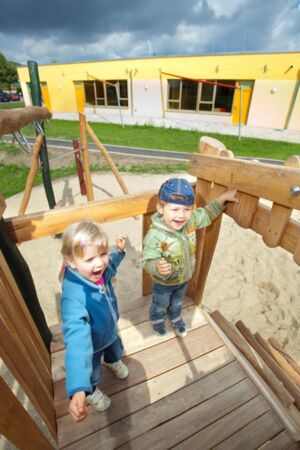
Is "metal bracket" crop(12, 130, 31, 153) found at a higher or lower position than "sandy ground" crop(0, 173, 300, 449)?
higher

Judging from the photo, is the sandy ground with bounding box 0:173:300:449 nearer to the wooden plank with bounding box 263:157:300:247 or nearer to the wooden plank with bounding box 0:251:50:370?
the wooden plank with bounding box 0:251:50:370

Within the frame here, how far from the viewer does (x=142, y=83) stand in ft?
59.5

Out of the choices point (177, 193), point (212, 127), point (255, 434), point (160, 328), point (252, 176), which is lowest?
point (212, 127)

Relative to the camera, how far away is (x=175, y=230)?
1757 millimetres

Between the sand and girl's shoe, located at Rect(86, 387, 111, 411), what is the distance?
204 centimetres

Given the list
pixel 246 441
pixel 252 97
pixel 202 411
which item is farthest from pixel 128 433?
pixel 252 97

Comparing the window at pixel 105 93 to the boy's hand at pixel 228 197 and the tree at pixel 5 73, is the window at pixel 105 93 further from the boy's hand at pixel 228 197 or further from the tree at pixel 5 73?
the tree at pixel 5 73

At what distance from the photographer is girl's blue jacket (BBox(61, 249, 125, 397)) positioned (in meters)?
1.11

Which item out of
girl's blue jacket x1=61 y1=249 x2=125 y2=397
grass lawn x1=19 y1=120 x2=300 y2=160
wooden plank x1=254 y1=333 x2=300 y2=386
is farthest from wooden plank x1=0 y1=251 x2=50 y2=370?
grass lawn x1=19 y1=120 x2=300 y2=160

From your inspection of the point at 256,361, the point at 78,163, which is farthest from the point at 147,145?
the point at 256,361

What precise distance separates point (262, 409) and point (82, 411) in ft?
4.67

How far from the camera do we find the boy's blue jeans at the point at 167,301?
2082 mm

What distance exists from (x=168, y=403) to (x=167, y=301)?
2.35 ft

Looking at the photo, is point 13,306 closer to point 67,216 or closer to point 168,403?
point 67,216
